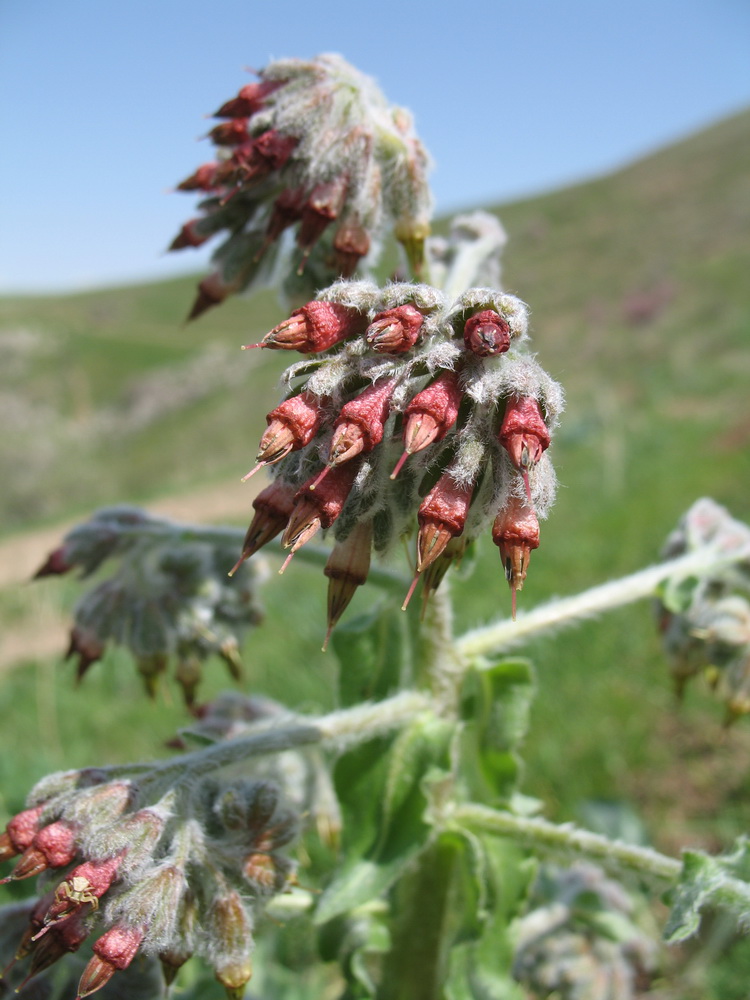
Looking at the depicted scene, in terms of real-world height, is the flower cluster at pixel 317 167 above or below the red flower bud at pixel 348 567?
above

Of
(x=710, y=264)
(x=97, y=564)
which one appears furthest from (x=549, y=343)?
(x=97, y=564)

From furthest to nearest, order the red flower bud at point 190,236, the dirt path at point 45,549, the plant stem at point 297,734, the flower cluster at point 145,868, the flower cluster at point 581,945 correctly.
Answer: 1. the dirt path at point 45,549
2. the flower cluster at point 581,945
3. the red flower bud at point 190,236
4. the plant stem at point 297,734
5. the flower cluster at point 145,868

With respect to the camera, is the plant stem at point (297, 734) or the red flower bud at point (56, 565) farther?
the red flower bud at point (56, 565)

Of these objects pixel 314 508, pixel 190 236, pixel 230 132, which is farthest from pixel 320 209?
pixel 314 508

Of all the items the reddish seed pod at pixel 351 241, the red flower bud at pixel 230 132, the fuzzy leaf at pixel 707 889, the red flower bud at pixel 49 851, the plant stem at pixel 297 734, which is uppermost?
the red flower bud at pixel 230 132

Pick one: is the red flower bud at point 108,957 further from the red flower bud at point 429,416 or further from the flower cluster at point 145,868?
the red flower bud at point 429,416

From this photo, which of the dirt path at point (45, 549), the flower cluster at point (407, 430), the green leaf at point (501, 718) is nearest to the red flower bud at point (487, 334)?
the flower cluster at point (407, 430)
